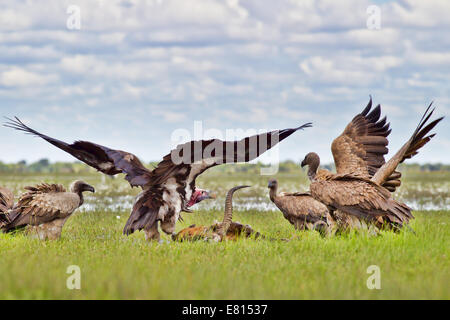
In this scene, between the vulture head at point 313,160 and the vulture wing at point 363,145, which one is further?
the vulture wing at point 363,145

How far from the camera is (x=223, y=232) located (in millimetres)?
9453

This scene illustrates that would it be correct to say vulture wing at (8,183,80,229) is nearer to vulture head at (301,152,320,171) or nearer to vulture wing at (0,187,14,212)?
vulture wing at (0,187,14,212)

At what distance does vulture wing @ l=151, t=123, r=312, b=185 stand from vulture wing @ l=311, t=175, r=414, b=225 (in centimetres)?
169

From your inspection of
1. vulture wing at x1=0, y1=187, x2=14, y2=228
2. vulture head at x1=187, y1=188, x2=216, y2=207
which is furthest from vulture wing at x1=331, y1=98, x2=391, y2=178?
vulture wing at x1=0, y1=187, x2=14, y2=228

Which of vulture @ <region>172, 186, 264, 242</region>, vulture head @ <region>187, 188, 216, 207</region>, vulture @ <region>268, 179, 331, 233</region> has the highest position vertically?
vulture head @ <region>187, 188, 216, 207</region>

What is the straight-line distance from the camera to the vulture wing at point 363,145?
37.6 feet

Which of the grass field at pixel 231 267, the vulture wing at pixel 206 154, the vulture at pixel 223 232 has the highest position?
the vulture wing at pixel 206 154

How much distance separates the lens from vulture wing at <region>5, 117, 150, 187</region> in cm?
906

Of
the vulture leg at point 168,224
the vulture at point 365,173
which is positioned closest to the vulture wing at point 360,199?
the vulture at point 365,173

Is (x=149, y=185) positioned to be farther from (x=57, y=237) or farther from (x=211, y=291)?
(x=211, y=291)

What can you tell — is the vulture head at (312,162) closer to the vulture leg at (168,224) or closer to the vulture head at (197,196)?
the vulture head at (197,196)

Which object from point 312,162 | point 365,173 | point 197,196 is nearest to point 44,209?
point 197,196
